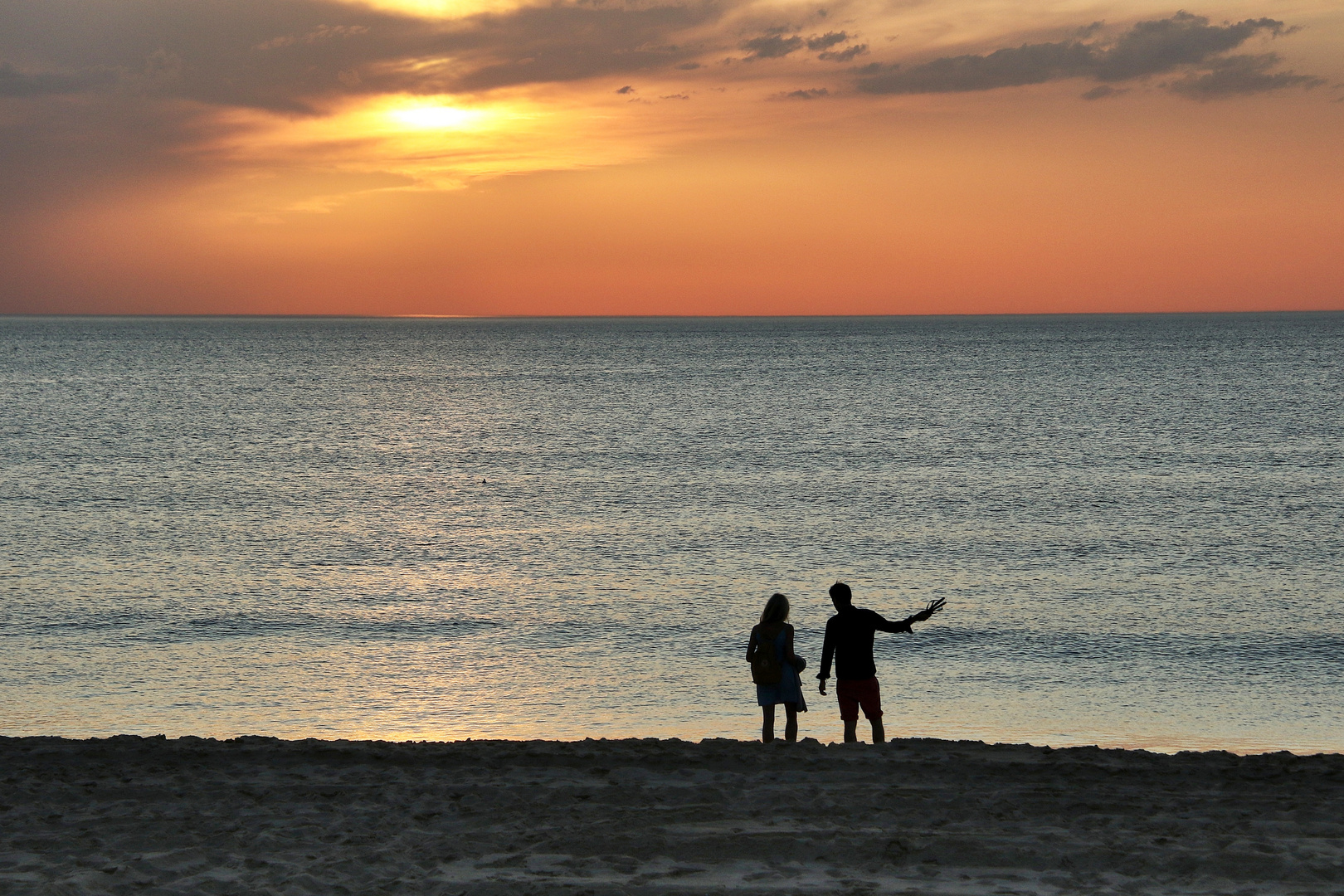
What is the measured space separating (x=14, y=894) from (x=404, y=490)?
110 feet

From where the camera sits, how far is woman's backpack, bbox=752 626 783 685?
10977mm

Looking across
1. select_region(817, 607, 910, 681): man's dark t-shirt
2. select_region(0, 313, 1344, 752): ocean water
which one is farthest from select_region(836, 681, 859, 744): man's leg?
select_region(0, 313, 1344, 752): ocean water

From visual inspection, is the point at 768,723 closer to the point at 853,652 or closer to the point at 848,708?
the point at 848,708

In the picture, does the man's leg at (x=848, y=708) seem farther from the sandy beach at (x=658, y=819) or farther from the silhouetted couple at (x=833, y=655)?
the sandy beach at (x=658, y=819)

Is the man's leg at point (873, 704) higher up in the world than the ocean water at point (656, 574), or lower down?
higher up

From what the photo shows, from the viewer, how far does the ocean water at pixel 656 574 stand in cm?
1593

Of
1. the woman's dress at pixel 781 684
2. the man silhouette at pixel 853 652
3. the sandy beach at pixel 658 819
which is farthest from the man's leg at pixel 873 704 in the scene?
the woman's dress at pixel 781 684

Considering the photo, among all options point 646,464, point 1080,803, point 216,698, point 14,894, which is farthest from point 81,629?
point 646,464

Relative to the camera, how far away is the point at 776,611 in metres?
10.9

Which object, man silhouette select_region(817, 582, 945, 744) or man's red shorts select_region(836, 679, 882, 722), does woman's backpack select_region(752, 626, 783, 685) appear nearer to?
man silhouette select_region(817, 582, 945, 744)

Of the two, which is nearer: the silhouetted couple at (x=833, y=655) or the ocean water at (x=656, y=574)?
the silhouetted couple at (x=833, y=655)

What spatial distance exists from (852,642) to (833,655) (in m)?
0.42

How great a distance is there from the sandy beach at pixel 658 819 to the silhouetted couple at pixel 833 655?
0.56m

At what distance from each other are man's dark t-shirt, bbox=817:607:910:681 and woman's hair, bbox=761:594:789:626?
0.43 metres
